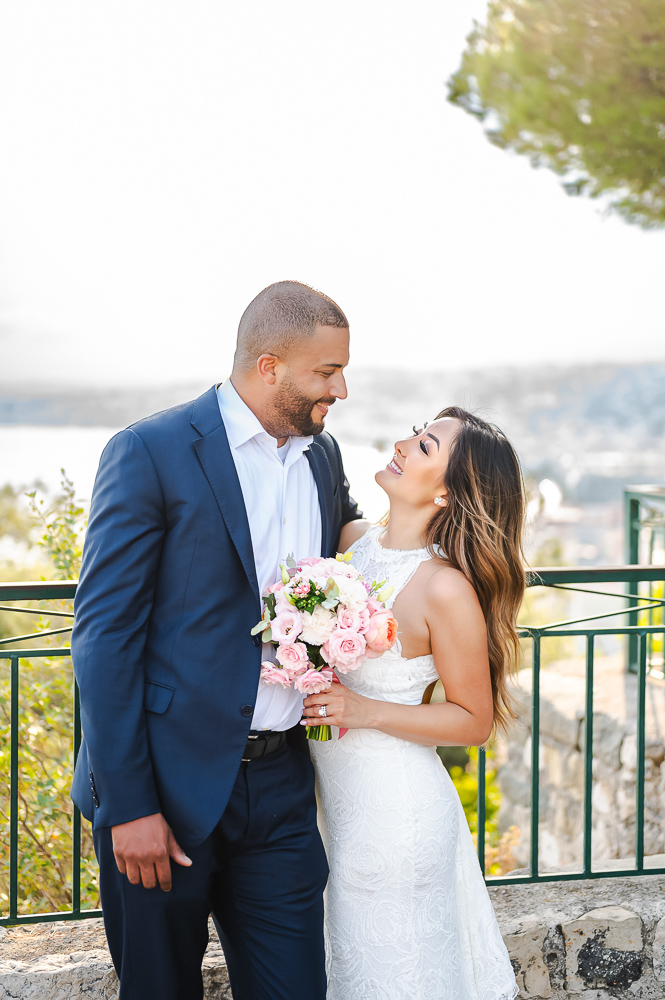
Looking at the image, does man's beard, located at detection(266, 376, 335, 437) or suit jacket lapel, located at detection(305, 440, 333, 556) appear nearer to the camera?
man's beard, located at detection(266, 376, 335, 437)

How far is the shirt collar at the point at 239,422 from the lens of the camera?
196 centimetres

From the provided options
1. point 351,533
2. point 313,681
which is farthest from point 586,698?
point 313,681

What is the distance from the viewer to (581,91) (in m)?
8.58

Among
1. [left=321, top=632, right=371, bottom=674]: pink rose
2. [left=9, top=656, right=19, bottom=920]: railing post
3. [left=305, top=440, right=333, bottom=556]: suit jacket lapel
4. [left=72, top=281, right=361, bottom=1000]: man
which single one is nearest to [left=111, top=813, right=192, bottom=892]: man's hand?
[left=72, top=281, right=361, bottom=1000]: man

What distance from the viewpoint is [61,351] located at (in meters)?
17.2

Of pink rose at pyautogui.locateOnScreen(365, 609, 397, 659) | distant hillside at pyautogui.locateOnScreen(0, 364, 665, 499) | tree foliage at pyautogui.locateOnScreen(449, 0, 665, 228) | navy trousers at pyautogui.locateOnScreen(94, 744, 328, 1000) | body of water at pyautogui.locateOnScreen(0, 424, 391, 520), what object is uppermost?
tree foliage at pyautogui.locateOnScreen(449, 0, 665, 228)

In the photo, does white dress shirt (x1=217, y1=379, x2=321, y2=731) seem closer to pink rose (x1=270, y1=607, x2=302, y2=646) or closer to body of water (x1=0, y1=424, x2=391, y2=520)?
pink rose (x1=270, y1=607, x2=302, y2=646)

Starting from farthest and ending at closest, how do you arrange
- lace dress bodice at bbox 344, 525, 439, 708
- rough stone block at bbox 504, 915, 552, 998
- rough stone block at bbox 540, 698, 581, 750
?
rough stone block at bbox 540, 698, 581, 750
rough stone block at bbox 504, 915, 552, 998
lace dress bodice at bbox 344, 525, 439, 708

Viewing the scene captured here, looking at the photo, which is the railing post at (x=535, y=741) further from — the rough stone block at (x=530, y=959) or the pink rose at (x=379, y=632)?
→ the pink rose at (x=379, y=632)

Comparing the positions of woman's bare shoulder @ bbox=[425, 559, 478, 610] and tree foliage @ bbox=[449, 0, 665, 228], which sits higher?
tree foliage @ bbox=[449, 0, 665, 228]

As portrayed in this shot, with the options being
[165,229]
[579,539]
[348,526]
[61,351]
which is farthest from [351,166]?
[348,526]

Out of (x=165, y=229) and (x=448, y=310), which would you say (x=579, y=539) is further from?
(x=165, y=229)

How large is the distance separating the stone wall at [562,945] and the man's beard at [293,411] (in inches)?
61.7

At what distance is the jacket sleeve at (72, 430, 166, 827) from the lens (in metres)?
1.73
